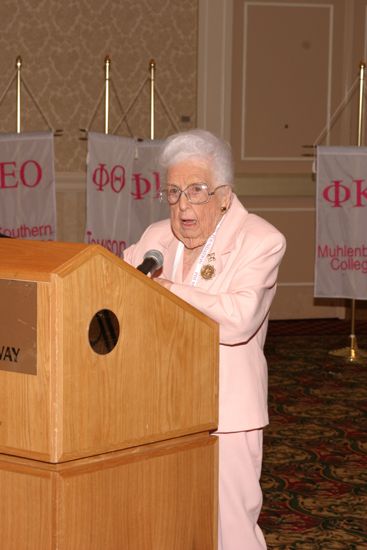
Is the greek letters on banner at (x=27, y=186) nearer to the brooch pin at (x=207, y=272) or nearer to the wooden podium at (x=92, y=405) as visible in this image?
the brooch pin at (x=207, y=272)

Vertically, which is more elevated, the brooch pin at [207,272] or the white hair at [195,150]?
the white hair at [195,150]

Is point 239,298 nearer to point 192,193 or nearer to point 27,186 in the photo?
point 192,193

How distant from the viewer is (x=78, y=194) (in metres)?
8.45

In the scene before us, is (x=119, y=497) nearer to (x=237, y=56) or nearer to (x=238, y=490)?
(x=238, y=490)

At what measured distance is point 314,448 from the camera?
5113mm

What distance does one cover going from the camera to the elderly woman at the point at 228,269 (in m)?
2.57

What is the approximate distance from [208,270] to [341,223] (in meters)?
4.60

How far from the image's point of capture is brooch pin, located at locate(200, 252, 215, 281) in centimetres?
262

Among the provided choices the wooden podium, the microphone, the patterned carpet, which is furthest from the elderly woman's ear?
the patterned carpet

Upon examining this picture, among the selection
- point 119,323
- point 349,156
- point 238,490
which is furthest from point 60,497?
point 349,156

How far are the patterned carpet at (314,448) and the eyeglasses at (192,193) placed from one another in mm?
1627

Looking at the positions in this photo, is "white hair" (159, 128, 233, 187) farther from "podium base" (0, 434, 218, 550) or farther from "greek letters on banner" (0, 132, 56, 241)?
"greek letters on banner" (0, 132, 56, 241)

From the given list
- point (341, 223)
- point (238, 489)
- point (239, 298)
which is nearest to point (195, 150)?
point (239, 298)

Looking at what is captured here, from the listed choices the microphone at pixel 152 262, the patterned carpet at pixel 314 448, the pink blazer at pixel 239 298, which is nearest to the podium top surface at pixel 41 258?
the microphone at pixel 152 262
